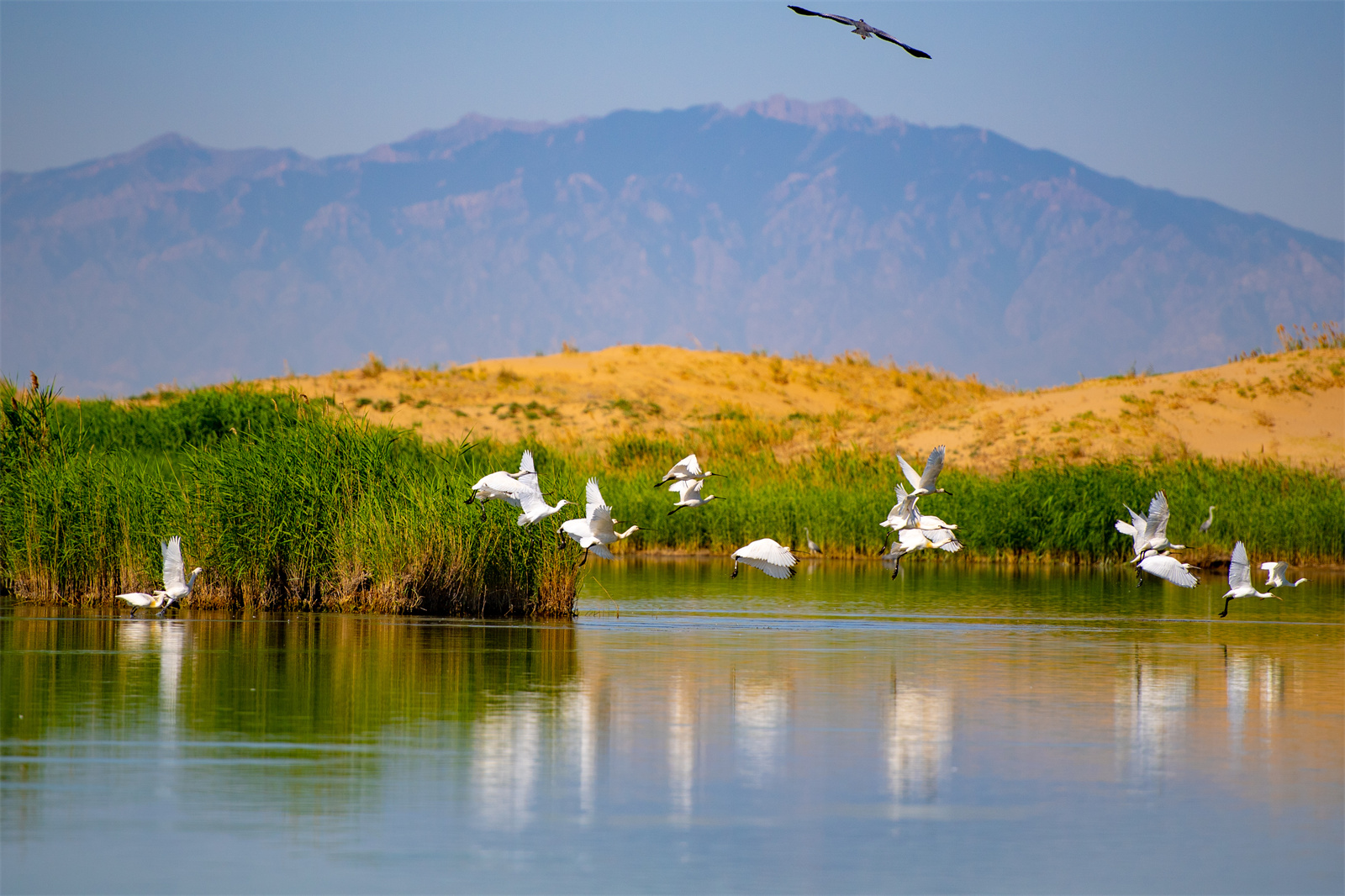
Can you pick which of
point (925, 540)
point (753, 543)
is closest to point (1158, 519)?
point (925, 540)

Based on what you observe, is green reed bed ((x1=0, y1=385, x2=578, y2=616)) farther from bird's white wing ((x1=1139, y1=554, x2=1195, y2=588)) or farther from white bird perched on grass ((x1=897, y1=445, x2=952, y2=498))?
bird's white wing ((x1=1139, y1=554, x2=1195, y2=588))

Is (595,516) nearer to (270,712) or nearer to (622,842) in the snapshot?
(270,712)

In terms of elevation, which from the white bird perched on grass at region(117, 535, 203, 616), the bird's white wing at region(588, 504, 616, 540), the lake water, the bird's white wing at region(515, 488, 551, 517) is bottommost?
the lake water

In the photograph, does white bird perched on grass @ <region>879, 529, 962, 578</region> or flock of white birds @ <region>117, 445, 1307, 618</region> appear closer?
flock of white birds @ <region>117, 445, 1307, 618</region>

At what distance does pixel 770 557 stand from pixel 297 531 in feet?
21.0

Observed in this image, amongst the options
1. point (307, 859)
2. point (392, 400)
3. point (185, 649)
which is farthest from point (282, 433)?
point (392, 400)

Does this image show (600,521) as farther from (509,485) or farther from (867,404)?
(867,404)

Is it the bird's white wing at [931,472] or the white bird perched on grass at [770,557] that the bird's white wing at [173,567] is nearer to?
the white bird perched on grass at [770,557]

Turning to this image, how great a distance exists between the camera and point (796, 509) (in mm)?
35094

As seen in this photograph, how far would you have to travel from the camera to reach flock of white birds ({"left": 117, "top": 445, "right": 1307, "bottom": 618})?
1769 cm

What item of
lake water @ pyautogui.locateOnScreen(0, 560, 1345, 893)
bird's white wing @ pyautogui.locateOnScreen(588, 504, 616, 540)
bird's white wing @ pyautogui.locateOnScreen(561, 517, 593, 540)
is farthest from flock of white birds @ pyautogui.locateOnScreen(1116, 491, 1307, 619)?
bird's white wing @ pyautogui.locateOnScreen(561, 517, 593, 540)

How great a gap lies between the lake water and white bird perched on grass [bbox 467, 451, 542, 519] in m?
1.56

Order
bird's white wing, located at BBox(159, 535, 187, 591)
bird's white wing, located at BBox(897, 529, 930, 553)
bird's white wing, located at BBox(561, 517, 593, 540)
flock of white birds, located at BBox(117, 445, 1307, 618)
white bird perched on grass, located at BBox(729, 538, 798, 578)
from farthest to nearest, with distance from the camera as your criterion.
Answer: bird's white wing, located at BBox(897, 529, 930, 553) < bird's white wing, located at BBox(159, 535, 187, 591) < bird's white wing, located at BBox(561, 517, 593, 540) < flock of white birds, located at BBox(117, 445, 1307, 618) < white bird perched on grass, located at BBox(729, 538, 798, 578)

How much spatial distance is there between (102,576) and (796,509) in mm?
16855
